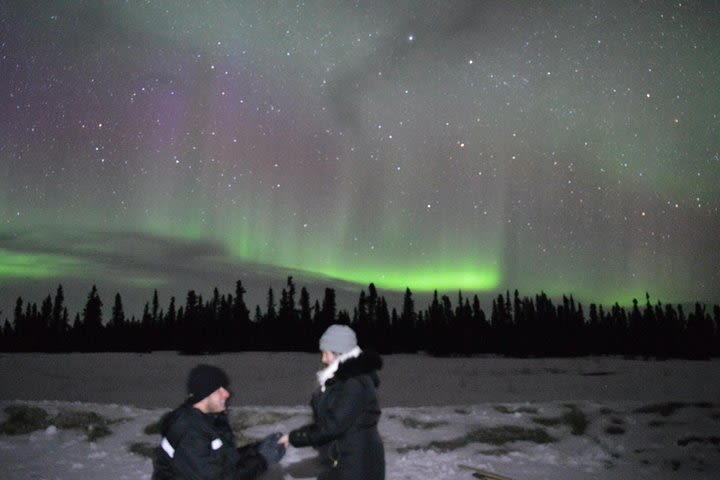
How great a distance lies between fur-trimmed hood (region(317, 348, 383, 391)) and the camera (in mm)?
3961

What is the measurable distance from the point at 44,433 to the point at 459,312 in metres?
105

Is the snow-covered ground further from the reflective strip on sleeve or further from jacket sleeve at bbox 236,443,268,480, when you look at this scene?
the reflective strip on sleeve

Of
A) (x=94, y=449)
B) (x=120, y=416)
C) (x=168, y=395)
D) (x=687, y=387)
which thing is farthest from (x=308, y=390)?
(x=687, y=387)

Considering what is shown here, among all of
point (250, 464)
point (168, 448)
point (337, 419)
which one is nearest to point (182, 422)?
point (168, 448)

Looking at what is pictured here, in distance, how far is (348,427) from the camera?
388 cm

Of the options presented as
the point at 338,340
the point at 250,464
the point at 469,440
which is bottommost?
the point at 469,440

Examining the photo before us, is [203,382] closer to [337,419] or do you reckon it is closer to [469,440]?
[337,419]

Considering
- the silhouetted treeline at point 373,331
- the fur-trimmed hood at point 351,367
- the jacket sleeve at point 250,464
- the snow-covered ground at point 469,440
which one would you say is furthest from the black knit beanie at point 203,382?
the silhouetted treeline at point 373,331

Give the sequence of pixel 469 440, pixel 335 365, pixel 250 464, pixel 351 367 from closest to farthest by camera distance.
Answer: pixel 250 464, pixel 351 367, pixel 335 365, pixel 469 440

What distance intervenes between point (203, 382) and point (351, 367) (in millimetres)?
1076

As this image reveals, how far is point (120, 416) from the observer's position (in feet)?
41.3

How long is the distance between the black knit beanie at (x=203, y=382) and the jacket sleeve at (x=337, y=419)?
0.74 m

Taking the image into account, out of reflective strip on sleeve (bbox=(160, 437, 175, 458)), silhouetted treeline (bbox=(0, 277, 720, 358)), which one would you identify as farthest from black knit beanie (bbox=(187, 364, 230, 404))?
silhouetted treeline (bbox=(0, 277, 720, 358))

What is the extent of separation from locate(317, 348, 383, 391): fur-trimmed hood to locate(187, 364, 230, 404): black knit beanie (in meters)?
0.86
